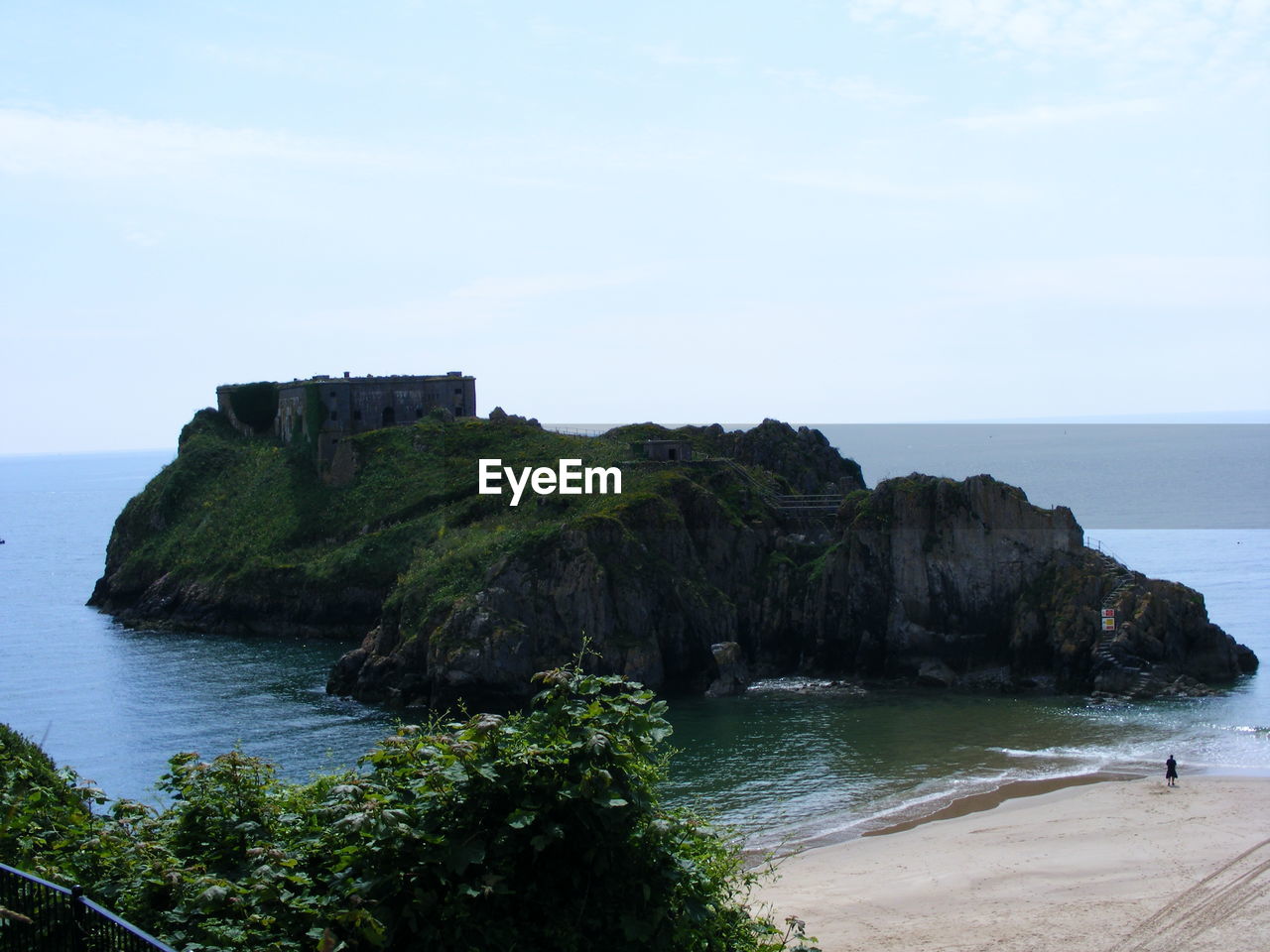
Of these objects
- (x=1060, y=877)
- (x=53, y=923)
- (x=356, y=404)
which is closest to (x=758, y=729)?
(x=1060, y=877)

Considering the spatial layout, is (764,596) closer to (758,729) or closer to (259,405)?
(758,729)

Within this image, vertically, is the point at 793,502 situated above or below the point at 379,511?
above

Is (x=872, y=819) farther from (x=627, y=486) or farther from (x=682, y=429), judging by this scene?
(x=682, y=429)

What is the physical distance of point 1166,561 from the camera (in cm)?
11700

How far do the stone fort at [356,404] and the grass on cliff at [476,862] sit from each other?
9064 centimetres

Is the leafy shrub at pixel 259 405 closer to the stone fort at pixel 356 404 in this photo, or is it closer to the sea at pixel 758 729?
the stone fort at pixel 356 404

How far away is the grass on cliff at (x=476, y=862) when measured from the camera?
57.0ft

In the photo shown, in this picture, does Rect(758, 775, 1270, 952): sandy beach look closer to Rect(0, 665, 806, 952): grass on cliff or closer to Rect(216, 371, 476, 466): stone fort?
Rect(0, 665, 806, 952): grass on cliff

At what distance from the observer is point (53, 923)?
16312 mm

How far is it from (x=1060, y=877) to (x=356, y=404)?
83302 millimetres

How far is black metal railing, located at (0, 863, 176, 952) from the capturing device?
15.7m

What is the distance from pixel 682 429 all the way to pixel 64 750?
167 feet

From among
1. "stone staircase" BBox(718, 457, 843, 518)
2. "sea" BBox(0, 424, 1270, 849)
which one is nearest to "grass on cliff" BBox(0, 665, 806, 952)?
"sea" BBox(0, 424, 1270, 849)

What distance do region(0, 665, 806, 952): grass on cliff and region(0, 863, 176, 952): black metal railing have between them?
129 centimetres
